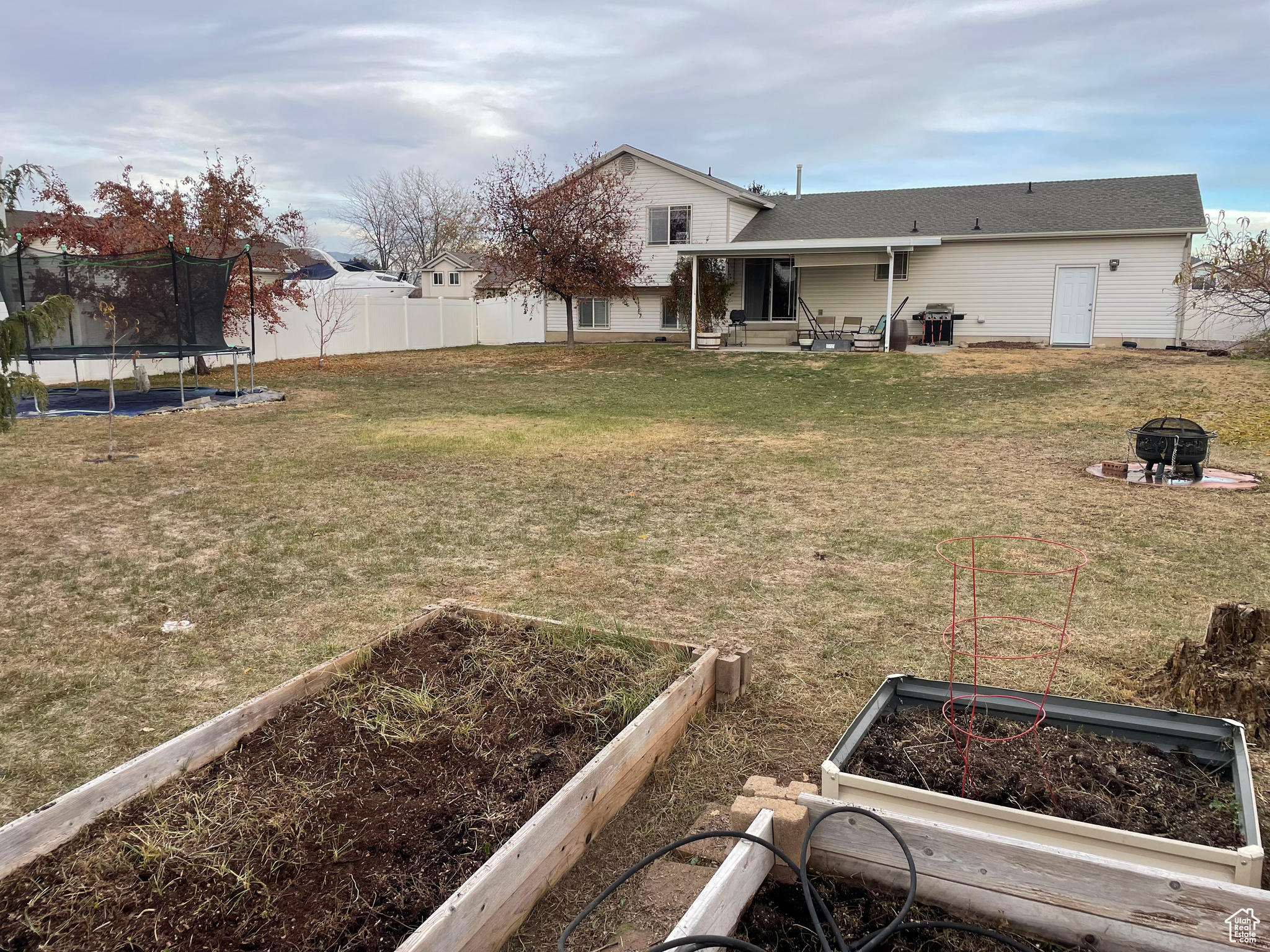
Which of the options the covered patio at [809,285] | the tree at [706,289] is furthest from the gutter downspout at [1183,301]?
the tree at [706,289]

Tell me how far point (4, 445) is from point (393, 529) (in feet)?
22.2

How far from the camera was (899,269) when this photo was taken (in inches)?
931

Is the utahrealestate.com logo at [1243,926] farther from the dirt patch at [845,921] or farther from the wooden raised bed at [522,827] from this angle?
the wooden raised bed at [522,827]

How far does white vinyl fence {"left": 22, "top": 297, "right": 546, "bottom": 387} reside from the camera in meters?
17.4

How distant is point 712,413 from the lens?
43.7 ft

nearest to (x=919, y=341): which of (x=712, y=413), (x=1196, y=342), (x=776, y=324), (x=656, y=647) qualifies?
(x=776, y=324)

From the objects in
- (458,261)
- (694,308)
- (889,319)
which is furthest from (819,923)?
(458,261)

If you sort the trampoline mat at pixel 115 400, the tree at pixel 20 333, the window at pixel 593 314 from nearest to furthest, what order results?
the tree at pixel 20 333, the trampoline mat at pixel 115 400, the window at pixel 593 314

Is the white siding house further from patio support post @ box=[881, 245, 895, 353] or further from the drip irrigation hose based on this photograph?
the drip irrigation hose

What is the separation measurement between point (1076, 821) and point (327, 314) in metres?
23.9

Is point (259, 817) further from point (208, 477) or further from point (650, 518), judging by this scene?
point (208, 477)

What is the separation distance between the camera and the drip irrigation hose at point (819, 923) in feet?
5.98

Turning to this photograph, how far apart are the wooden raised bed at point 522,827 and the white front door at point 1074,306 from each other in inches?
869

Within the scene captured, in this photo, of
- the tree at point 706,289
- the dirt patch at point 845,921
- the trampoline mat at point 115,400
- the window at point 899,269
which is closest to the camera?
the dirt patch at point 845,921
